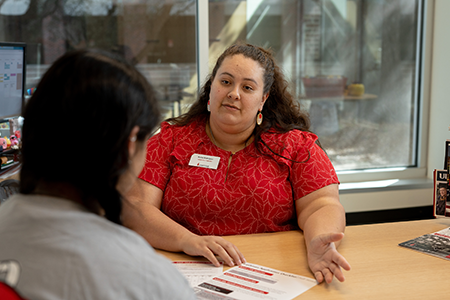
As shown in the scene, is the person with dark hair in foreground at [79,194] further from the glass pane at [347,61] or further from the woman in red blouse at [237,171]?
the glass pane at [347,61]

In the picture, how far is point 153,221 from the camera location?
1.60 m

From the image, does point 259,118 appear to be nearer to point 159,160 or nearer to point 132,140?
point 159,160

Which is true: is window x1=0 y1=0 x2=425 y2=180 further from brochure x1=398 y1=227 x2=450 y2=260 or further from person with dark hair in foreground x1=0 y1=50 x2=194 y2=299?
person with dark hair in foreground x1=0 y1=50 x2=194 y2=299

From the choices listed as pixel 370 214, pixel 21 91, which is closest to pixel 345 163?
pixel 370 214

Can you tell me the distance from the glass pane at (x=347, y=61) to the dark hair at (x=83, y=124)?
90.5 inches

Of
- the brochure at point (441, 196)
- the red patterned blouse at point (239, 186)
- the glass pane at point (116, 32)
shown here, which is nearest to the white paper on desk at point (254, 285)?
the red patterned blouse at point (239, 186)

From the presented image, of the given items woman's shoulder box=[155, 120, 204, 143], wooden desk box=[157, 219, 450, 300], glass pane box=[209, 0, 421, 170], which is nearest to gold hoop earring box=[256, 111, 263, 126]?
woman's shoulder box=[155, 120, 204, 143]

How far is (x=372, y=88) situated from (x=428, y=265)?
7.01 ft

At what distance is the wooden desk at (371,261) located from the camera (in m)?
1.20

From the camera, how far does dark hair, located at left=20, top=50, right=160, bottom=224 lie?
668 mm

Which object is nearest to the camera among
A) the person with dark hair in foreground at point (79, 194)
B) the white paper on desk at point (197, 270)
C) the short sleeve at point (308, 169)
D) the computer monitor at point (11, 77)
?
the person with dark hair in foreground at point (79, 194)

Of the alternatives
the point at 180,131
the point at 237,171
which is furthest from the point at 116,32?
the point at 237,171

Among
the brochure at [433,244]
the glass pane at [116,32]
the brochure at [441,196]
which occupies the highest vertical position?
the glass pane at [116,32]

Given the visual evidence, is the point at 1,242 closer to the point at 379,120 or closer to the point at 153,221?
the point at 153,221
